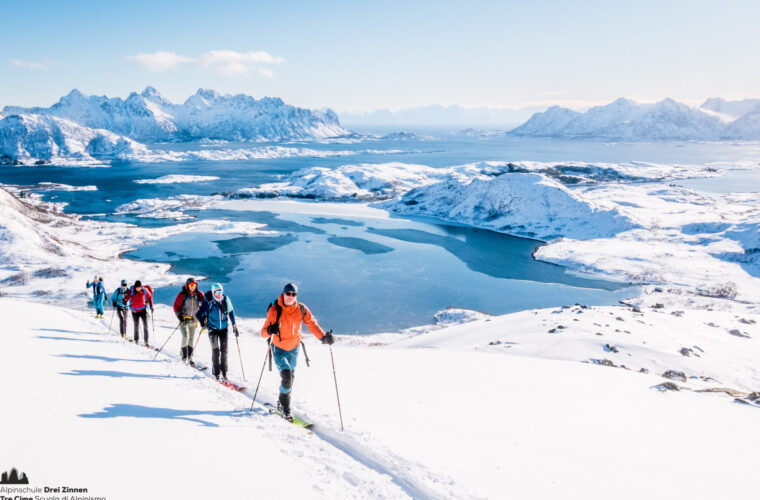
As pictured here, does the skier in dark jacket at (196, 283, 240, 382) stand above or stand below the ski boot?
above

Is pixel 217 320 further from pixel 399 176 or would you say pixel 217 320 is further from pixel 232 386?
pixel 399 176

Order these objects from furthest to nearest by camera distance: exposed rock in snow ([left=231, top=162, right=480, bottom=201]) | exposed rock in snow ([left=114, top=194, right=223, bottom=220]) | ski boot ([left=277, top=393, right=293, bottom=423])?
1. exposed rock in snow ([left=231, top=162, right=480, bottom=201])
2. exposed rock in snow ([left=114, top=194, right=223, bottom=220])
3. ski boot ([left=277, top=393, right=293, bottom=423])

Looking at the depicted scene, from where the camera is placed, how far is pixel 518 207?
3703 inches

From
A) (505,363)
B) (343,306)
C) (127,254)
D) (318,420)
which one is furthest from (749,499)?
(127,254)

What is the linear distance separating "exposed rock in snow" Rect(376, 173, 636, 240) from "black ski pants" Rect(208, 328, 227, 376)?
259 feet

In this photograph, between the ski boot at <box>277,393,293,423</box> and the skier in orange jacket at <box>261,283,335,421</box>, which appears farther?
the ski boot at <box>277,393,293,423</box>

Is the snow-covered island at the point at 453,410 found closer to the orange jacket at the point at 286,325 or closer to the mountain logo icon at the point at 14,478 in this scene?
the mountain logo icon at the point at 14,478

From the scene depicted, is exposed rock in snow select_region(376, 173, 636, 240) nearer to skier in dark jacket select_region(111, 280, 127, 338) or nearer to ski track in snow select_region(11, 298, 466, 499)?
skier in dark jacket select_region(111, 280, 127, 338)

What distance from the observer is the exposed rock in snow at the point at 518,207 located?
82625 mm

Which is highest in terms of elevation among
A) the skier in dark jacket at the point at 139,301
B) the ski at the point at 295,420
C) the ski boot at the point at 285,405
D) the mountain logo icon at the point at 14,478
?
the mountain logo icon at the point at 14,478

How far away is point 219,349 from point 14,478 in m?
6.35

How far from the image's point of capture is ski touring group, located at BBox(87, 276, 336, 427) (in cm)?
805

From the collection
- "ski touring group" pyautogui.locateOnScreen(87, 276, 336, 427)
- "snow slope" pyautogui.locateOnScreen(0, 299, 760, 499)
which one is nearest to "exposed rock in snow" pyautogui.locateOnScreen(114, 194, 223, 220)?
"ski touring group" pyautogui.locateOnScreen(87, 276, 336, 427)

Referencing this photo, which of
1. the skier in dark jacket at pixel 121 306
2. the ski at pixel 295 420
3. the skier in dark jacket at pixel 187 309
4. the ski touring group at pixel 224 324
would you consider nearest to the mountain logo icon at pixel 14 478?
the ski touring group at pixel 224 324
